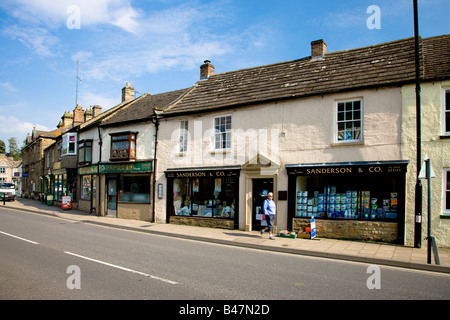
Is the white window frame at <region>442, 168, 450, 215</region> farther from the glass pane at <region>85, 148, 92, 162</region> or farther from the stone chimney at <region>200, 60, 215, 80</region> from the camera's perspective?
the glass pane at <region>85, 148, 92, 162</region>

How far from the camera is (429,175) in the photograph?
875cm

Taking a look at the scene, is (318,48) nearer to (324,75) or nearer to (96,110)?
(324,75)

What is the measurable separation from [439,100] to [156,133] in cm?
1331

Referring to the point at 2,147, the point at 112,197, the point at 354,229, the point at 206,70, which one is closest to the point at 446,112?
the point at 354,229

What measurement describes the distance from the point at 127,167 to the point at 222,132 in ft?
22.6

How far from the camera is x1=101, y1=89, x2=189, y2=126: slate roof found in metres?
19.5

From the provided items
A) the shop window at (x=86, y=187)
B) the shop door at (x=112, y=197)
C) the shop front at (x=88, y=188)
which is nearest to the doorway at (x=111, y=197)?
the shop door at (x=112, y=197)

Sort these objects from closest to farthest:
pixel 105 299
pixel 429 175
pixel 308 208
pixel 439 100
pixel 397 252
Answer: pixel 105 299
pixel 429 175
pixel 397 252
pixel 439 100
pixel 308 208

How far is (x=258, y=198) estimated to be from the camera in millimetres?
14547

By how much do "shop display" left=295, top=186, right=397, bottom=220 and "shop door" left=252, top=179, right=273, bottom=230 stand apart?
166 cm

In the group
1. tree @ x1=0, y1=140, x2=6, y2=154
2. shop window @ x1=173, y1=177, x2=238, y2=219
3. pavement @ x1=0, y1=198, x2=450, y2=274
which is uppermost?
tree @ x1=0, y1=140, x2=6, y2=154

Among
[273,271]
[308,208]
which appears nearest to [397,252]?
[308,208]

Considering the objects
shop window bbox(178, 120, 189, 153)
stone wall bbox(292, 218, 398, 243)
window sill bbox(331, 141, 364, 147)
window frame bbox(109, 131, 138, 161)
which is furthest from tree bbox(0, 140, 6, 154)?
window sill bbox(331, 141, 364, 147)

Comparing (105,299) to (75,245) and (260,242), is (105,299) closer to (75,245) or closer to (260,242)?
(75,245)
